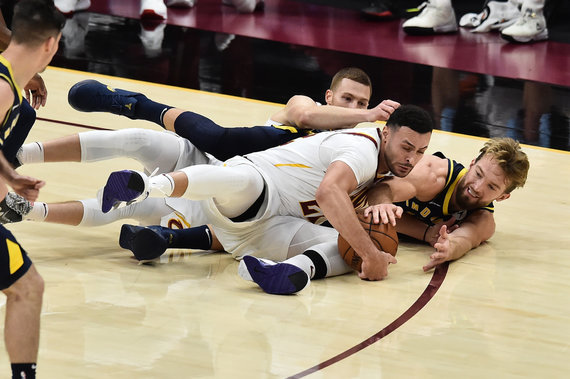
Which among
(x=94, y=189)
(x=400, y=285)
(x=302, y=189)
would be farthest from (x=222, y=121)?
(x=400, y=285)

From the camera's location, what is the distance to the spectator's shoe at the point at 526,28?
28.2 feet

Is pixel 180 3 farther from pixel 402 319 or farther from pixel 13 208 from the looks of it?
pixel 402 319

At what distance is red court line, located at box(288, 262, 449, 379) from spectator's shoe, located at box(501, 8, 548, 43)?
481cm

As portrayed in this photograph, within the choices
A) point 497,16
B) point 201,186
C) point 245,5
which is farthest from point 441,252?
point 245,5

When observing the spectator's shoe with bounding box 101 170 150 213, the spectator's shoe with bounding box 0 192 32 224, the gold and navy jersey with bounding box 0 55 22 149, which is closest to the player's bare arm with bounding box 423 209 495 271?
the spectator's shoe with bounding box 101 170 150 213

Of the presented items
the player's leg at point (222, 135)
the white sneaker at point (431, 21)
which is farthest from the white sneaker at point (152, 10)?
the player's leg at point (222, 135)

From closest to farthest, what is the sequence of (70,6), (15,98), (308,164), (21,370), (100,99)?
(21,370), (15,98), (308,164), (100,99), (70,6)

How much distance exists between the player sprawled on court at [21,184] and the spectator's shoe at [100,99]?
1.58 metres

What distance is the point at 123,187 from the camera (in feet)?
12.2

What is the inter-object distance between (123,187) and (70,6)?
5559mm

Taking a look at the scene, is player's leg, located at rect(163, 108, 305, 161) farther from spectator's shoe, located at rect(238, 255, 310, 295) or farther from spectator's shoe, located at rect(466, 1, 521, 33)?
spectator's shoe, located at rect(466, 1, 521, 33)

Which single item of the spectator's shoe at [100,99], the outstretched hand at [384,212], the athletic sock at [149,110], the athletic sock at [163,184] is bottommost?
the outstretched hand at [384,212]

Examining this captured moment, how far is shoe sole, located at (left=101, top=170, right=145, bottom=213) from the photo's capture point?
373 cm

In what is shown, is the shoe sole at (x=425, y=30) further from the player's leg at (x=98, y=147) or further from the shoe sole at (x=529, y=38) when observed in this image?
the player's leg at (x=98, y=147)
